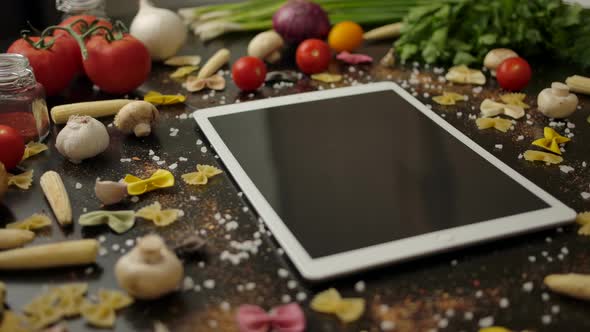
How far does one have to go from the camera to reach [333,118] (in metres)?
1.14

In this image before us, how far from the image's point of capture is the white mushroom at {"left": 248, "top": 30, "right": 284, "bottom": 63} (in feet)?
4.53

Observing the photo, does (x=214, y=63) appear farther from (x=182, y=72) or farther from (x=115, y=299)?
(x=115, y=299)

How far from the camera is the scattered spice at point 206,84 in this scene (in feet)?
4.20

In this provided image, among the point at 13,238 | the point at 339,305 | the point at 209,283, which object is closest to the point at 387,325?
the point at 339,305

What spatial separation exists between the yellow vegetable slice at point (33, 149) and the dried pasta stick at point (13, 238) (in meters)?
0.22

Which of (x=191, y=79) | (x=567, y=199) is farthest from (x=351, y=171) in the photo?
(x=191, y=79)

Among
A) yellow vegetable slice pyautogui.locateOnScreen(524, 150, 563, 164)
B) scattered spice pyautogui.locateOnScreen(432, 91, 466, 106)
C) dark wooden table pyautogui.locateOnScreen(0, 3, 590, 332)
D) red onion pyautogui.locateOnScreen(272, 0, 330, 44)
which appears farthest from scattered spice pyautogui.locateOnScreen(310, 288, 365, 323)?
red onion pyautogui.locateOnScreen(272, 0, 330, 44)

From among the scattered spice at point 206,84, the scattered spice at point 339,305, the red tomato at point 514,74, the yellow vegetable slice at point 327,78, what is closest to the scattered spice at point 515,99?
the red tomato at point 514,74

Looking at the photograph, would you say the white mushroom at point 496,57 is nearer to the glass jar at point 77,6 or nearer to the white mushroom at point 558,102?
the white mushroom at point 558,102

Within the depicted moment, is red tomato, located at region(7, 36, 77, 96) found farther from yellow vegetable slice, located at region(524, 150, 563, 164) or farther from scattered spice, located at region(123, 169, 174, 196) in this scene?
yellow vegetable slice, located at region(524, 150, 563, 164)

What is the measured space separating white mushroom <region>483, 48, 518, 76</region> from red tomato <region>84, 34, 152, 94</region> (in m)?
0.64

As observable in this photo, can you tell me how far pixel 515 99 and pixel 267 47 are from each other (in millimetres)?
481

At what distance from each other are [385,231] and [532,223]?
19 cm

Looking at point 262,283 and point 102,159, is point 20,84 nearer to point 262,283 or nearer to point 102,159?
point 102,159
